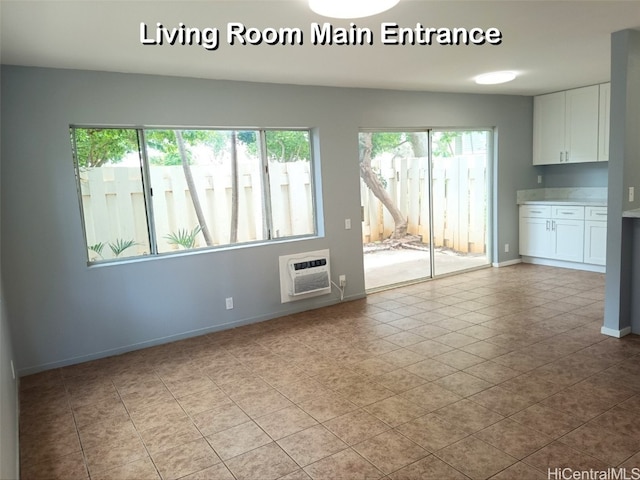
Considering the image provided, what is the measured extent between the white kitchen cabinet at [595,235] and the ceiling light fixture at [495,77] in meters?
2.22

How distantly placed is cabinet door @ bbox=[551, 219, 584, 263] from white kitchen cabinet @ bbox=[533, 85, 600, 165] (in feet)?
2.95

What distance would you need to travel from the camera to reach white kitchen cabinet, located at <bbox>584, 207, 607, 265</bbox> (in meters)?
5.83

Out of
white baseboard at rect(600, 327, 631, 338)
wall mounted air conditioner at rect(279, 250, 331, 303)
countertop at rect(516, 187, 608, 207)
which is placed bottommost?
white baseboard at rect(600, 327, 631, 338)

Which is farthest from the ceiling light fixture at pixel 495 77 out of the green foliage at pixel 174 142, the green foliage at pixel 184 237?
the green foliage at pixel 184 237

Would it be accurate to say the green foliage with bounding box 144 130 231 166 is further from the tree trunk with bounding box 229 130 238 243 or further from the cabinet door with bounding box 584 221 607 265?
the cabinet door with bounding box 584 221 607 265

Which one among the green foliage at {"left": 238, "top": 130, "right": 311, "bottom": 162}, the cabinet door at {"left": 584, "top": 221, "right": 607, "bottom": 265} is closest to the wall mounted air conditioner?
the green foliage at {"left": 238, "top": 130, "right": 311, "bottom": 162}

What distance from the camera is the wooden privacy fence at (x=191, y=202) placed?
3.99 meters

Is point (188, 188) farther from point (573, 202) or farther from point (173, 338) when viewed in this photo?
point (573, 202)

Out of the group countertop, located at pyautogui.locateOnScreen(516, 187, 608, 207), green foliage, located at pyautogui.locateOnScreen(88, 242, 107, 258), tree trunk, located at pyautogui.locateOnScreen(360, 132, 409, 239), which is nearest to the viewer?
green foliage, located at pyautogui.locateOnScreen(88, 242, 107, 258)

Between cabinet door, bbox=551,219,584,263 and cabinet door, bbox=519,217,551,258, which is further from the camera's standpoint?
cabinet door, bbox=519,217,551,258

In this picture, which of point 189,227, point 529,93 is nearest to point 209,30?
point 189,227

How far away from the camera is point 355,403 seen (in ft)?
9.61

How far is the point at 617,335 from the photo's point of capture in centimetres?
380

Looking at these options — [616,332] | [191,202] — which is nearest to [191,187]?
[191,202]
